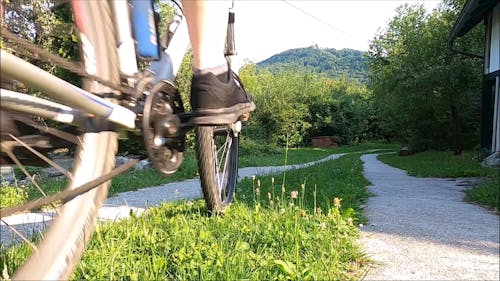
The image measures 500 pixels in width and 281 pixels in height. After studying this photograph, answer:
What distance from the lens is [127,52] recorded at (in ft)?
4.43

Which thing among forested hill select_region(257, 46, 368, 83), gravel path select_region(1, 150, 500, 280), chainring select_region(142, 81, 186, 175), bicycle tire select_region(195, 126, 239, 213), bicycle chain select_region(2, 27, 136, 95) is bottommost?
gravel path select_region(1, 150, 500, 280)

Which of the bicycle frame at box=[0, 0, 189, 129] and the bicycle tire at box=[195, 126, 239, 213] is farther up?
the bicycle frame at box=[0, 0, 189, 129]

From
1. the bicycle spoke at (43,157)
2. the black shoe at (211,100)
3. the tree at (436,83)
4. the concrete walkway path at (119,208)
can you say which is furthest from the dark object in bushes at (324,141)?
the bicycle spoke at (43,157)

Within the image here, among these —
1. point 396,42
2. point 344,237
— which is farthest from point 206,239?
point 396,42

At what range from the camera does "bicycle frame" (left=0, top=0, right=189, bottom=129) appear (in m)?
0.85

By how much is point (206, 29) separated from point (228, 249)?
0.79 meters

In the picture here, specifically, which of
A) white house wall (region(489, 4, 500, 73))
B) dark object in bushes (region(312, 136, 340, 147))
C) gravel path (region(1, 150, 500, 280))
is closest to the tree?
white house wall (region(489, 4, 500, 73))

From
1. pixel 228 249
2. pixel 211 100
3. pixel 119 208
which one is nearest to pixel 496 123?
pixel 119 208

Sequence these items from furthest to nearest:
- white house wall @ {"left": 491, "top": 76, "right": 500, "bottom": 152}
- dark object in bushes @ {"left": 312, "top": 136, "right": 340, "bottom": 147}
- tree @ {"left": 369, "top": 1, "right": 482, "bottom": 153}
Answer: dark object in bushes @ {"left": 312, "top": 136, "right": 340, "bottom": 147}
tree @ {"left": 369, "top": 1, "right": 482, "bottom": 153}
white house wall @ {"left": 491, "top": 76, "right": 500, "bottom": 152}

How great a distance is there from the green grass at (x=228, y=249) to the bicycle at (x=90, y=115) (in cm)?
36

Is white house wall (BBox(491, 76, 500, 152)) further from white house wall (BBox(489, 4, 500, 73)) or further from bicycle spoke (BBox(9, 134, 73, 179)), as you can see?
bicycle spoke (BBox(9, 134, 73, 179))

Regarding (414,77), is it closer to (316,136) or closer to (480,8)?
(480,8)

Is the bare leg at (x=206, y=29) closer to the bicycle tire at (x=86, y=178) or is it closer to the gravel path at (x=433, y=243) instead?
the bicycle tire at (x=86, y=178)

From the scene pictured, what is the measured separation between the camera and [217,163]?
2098 millimetres
